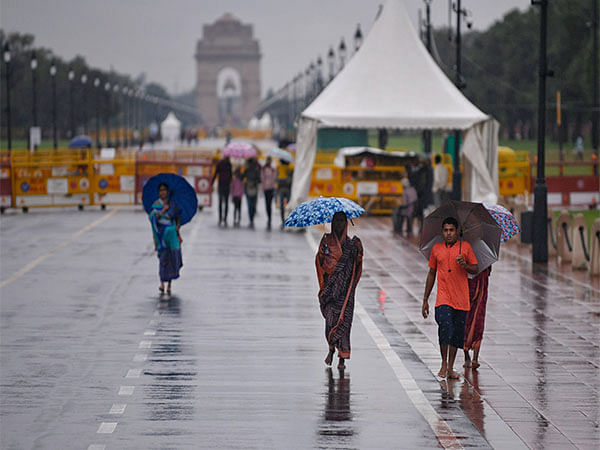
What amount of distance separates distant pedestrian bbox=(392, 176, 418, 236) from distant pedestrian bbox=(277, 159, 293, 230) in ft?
13.6

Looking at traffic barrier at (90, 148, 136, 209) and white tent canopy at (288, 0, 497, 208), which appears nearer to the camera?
white tent canopy at (288, 0, 497, 208)

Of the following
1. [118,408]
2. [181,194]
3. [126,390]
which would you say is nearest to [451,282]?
[126,390]

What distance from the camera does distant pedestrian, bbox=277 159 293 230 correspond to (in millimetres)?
32469

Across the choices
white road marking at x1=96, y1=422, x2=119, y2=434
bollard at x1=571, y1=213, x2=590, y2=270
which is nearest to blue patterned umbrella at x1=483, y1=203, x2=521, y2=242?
white road marking at x1=96, y1=422, x2=119, y2=434

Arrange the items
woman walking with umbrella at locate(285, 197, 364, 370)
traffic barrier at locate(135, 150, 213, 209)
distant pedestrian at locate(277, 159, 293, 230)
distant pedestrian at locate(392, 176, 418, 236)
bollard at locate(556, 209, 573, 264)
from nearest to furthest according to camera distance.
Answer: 1. woman walking with umbrella at locate(285, 197, 364, 370)
2. bollard at locate(556, 209, 573, 264)
3. distant pedestrian at locate(392, 176, 418, 236)
4. distant pedestrian at locate(277, 159, 293, 230)
5. traffic barrier at locate(135, 150, 213, 209)

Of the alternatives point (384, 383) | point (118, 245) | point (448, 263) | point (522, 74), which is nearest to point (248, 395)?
point (384, 383)

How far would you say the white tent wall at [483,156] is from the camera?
2969cm

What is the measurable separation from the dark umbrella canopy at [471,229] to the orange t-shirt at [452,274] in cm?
21

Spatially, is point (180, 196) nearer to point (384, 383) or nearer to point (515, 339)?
A: point (515, 339)

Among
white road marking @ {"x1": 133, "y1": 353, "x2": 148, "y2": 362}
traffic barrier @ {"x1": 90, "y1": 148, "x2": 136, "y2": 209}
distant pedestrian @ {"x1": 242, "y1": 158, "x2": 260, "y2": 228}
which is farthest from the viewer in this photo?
traffic barrier @ {"x1": 90, "y1": 148, "x2": 136, "y2": 209}

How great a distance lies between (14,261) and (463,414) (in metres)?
13.9

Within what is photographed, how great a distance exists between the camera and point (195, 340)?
1307 centimetres

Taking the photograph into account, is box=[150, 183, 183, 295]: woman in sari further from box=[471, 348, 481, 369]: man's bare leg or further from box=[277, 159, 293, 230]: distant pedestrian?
box=[277, 159, 293, 230]: distant pedestrian

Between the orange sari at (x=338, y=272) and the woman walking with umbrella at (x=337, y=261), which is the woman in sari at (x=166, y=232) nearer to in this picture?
the woman walking with umbrella at (x=337, y=261)
